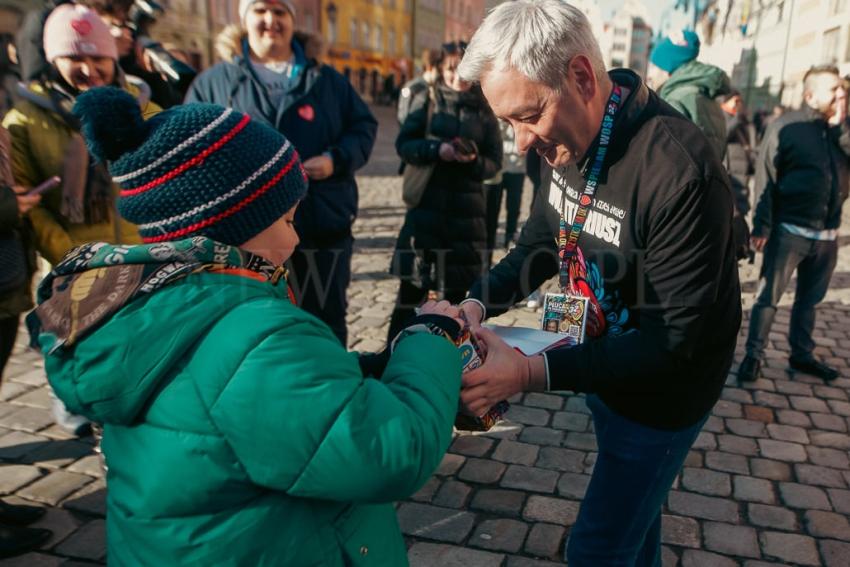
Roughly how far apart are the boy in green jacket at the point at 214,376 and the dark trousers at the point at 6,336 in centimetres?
225

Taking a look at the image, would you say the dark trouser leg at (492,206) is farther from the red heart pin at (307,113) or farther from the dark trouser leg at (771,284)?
the red heart pin at (307,113)

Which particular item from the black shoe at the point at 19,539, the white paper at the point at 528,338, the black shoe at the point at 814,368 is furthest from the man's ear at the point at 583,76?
the black shoe at the point at 814,368

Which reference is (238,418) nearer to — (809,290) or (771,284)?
(771,284)

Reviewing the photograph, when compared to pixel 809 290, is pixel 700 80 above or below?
above

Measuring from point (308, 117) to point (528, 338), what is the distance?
7.89 ft

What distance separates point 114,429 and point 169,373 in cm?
27

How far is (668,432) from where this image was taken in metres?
1.95

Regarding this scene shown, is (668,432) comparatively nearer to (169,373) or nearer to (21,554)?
(169,373)

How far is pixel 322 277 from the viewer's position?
13.4 ft

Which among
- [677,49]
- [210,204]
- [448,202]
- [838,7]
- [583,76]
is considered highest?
[838,7]

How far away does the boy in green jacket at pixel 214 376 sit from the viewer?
1150 mm

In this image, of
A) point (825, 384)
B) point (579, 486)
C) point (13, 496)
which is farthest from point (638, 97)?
point (825, 384)

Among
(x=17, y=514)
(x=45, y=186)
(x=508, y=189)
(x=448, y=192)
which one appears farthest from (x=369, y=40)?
(x=17, y=514)

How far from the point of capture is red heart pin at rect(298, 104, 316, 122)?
12.6ft
